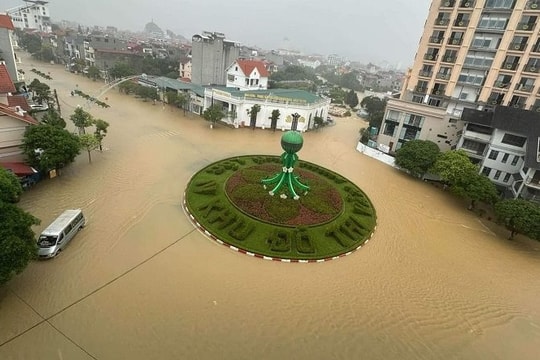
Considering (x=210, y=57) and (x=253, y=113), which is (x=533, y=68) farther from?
(x=210, y=57)

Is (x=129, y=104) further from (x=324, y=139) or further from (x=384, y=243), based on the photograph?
(x=384, y=243)

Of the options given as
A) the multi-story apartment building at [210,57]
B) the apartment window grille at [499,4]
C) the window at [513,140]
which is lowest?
the window at [513,140]

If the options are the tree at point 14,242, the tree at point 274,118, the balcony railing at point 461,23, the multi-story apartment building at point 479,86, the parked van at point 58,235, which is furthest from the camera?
the tree at point 274,118

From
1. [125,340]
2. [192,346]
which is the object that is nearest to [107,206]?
[125,340]

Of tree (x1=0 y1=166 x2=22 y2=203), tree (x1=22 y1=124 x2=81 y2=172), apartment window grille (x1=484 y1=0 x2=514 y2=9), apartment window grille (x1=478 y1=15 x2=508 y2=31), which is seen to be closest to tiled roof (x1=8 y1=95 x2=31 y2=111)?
tree (x1=22 y1=124 x2=81 y2=172)

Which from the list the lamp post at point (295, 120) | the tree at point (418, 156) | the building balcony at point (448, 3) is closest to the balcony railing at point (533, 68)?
the building balcony at point (448, 3)

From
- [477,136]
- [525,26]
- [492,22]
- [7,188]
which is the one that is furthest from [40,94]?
[525,26]

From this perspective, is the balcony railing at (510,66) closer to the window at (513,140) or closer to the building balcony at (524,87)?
the building balcony at (524,87)
